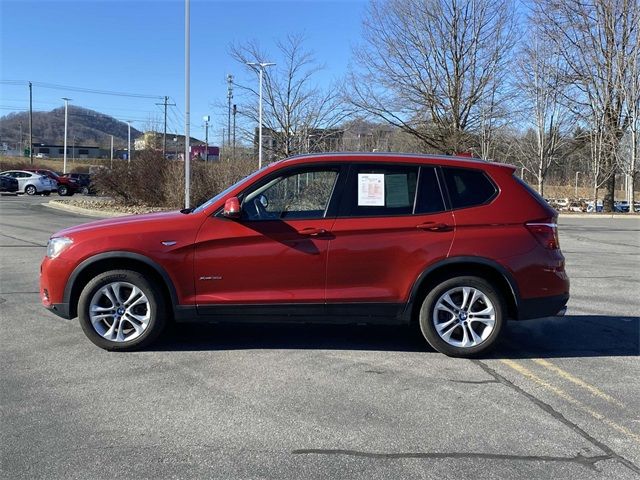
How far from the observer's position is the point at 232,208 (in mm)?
4746

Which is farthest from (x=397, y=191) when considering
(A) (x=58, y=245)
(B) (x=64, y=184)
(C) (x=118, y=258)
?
(B) (x=64, y=184)

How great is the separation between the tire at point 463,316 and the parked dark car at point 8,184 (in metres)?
38.9

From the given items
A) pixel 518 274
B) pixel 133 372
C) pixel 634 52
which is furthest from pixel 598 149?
pixel 133 372

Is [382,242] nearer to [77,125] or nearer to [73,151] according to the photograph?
[77,125]

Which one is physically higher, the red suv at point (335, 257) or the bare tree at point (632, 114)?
the bare tree at point (632, 114)


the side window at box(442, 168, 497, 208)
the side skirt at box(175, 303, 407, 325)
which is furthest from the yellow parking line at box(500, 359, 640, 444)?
the side window at box(442, 168, 497, 208)

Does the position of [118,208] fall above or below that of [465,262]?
above

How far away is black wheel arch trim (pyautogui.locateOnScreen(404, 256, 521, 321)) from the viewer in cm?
492

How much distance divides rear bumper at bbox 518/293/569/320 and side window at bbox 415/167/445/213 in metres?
1.14

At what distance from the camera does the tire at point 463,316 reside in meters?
5.00

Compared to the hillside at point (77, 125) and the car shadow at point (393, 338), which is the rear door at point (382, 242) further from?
the hillside at point (77, 125)

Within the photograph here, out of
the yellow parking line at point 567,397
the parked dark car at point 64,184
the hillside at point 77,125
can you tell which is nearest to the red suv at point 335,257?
the yellow parking line at point 567,397

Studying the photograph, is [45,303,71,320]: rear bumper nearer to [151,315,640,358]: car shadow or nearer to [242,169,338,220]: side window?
[151,315,640,358]: car shadow

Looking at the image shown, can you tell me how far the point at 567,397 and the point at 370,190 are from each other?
231 centimetres
